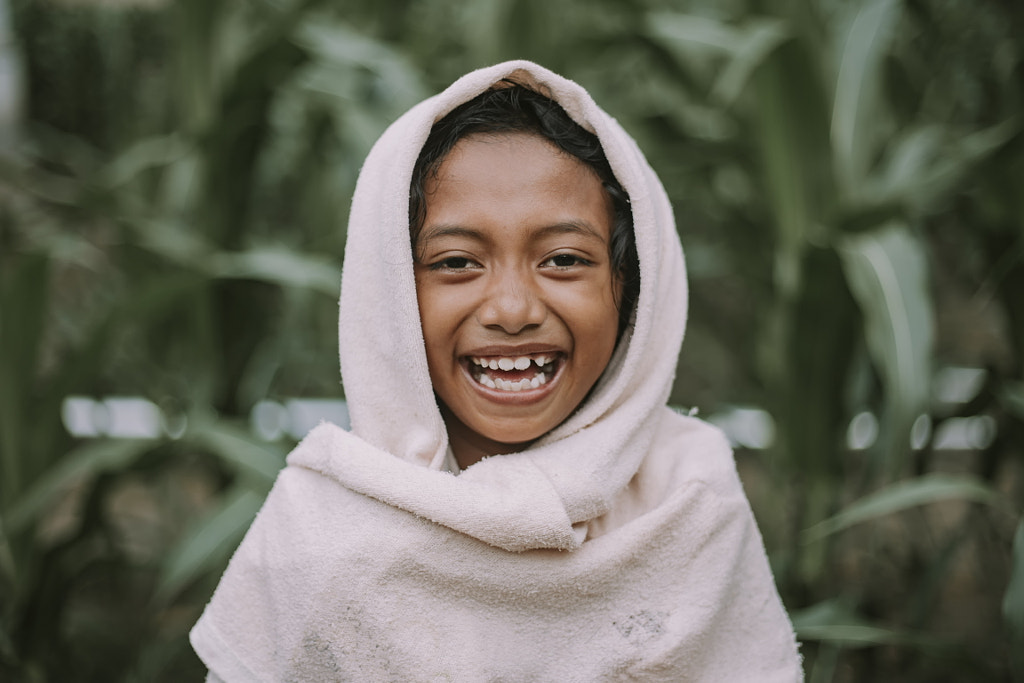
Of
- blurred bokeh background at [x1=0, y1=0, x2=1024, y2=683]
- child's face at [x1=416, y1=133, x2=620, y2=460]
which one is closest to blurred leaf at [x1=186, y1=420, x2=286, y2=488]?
blurred bokeh background at [x1=0, y1=0, x2=1024, y2=683]

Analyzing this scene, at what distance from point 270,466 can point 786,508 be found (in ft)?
2.69

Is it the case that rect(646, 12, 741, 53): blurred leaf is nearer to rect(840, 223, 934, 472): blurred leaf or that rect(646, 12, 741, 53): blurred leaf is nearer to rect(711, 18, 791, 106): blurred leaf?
rect(711, 18, 791, 106): blurred leaf

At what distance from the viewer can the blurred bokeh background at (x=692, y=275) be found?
3.88 feet

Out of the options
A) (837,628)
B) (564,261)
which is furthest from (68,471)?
(837,628)

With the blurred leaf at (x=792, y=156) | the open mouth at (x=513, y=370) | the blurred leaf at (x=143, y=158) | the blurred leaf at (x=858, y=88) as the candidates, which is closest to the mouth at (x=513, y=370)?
the open mouth at (x=513, y=370)

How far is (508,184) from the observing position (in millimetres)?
754

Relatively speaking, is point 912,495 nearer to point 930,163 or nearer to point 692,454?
point 692,454

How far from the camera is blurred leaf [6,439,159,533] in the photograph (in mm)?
1207

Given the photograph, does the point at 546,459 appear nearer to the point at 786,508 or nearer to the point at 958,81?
the point at 786,508

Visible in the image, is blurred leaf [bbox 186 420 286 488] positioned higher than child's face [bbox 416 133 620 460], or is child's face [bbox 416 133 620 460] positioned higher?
child's face [bbox 416 133 620 460]

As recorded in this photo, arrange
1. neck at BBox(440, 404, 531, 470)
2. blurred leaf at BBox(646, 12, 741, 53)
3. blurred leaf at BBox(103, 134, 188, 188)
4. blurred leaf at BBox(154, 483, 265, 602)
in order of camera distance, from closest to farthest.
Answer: neck at BBox(440, 404, 531, 470)
blurred leaf at BBox(154, 483, 265, 602)
blurred leaf at BBox(646, 12, 741, 53)
blurred leaf at BBox(103, 134, 188, 188)

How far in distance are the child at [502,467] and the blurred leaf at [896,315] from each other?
1.08 feet

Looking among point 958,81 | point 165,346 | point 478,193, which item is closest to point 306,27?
point 165,346

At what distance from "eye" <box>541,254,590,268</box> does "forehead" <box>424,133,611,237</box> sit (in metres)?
0.03
